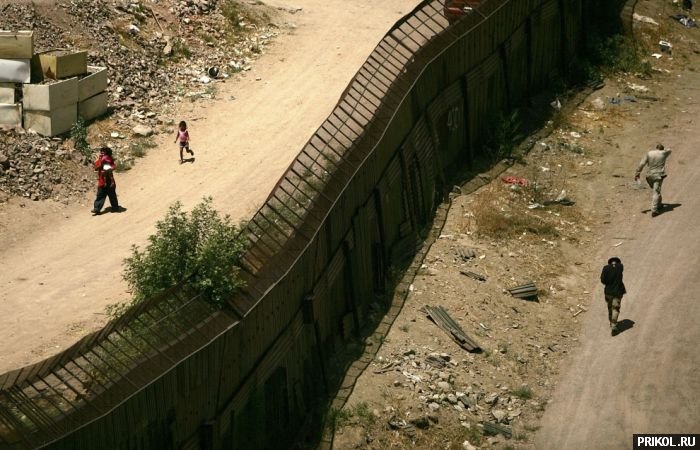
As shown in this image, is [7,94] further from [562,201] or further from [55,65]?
[562,201]

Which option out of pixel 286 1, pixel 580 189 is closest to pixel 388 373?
pixel 580 189

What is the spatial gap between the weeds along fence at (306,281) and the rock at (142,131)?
193 inches

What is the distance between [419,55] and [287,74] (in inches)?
197

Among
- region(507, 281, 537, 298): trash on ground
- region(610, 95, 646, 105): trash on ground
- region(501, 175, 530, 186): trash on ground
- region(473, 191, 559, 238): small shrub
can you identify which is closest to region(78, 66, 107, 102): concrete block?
region(473, 191, 559, 238): small shrub

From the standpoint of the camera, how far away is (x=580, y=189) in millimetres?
25812

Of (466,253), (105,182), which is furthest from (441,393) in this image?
(105,182)

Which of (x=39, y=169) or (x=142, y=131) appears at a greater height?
(x=39, y=169)

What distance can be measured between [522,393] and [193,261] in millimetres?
5613

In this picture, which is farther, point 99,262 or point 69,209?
point 69,209

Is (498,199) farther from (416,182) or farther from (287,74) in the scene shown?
(287,74)

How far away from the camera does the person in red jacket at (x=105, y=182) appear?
886 inches

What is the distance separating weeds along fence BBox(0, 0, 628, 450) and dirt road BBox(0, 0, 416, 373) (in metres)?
2.60

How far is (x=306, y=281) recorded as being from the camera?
59.2ft

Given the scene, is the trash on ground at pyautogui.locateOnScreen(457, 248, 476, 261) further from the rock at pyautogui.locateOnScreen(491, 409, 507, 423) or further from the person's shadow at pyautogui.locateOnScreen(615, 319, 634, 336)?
the rock at pyautogui.locateOnScreen(491, 409, 507, 423)
